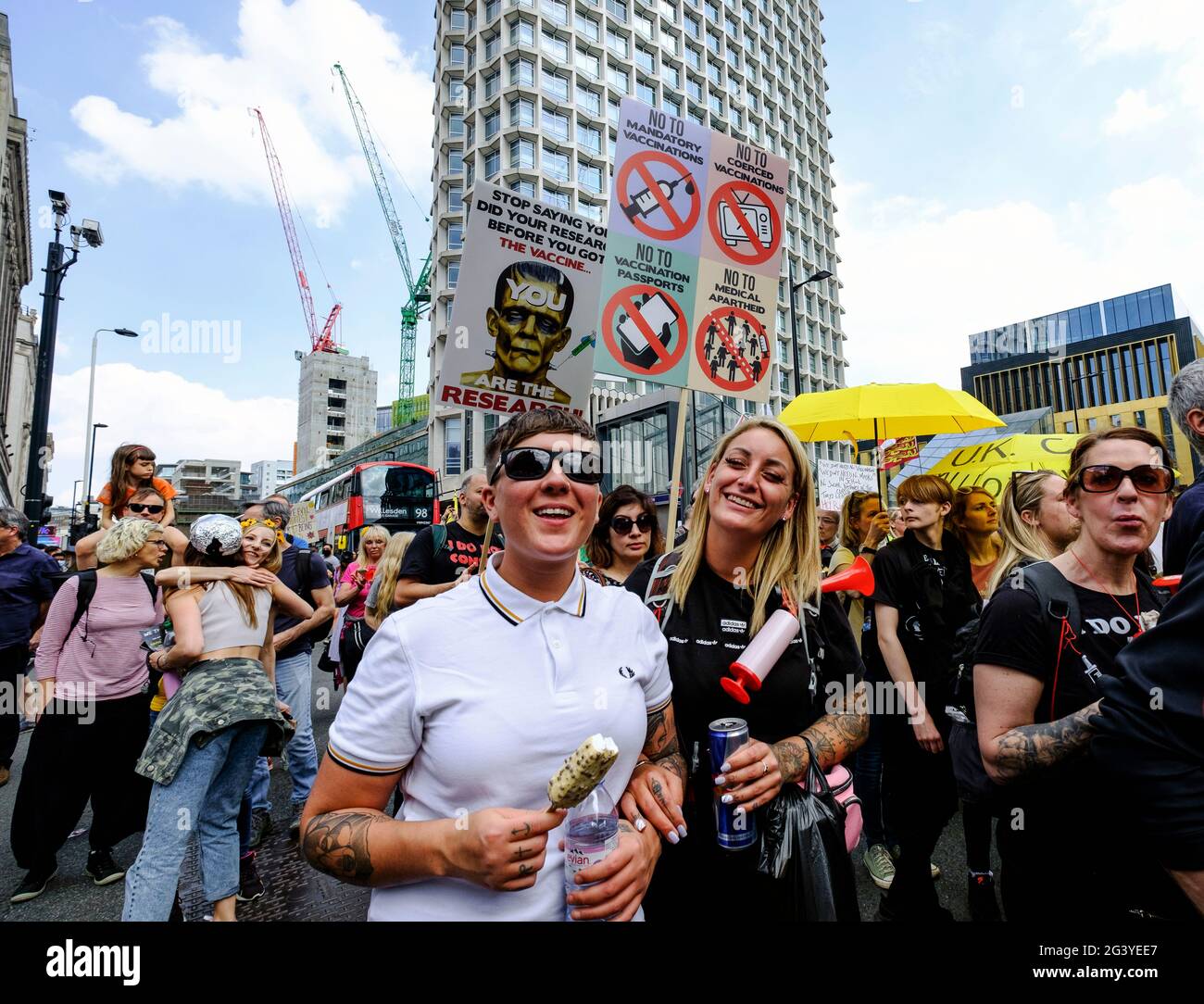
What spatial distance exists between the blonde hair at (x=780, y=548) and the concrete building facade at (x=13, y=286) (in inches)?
975

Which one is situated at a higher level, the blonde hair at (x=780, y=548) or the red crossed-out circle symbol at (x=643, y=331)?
the red crossed-out circle symbol at (x=643, y=331)

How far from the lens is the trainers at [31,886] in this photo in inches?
133

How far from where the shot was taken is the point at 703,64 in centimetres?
5194

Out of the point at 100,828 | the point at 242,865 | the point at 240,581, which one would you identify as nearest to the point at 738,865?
the point at 240,581

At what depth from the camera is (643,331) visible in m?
4.11

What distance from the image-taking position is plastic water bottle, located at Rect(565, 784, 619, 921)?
4.20ft

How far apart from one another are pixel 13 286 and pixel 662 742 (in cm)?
5880

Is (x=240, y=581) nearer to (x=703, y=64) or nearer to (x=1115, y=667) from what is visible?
(x=1115, y=667)

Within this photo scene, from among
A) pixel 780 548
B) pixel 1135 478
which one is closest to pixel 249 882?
pixel 780 548

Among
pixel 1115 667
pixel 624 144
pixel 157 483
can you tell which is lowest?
pixel 1115 667

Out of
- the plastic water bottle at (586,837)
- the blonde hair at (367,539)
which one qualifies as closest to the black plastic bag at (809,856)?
the plastic water bottle at (586,837)

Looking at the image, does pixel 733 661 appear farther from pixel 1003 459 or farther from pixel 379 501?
pixel 379 501

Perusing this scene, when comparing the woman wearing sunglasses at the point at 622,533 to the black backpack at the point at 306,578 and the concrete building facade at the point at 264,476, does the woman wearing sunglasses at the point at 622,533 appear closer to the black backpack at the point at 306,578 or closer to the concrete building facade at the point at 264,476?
the black backpack at the point at 306,578
